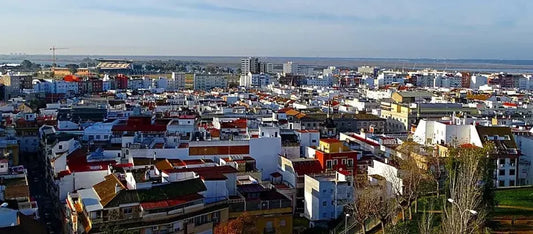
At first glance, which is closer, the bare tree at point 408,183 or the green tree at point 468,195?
the green tree at point 468,195

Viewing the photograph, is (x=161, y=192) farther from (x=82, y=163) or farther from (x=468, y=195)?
(x=468, y=195)

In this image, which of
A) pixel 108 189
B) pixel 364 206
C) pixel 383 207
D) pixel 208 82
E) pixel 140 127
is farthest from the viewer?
pixel 208 82

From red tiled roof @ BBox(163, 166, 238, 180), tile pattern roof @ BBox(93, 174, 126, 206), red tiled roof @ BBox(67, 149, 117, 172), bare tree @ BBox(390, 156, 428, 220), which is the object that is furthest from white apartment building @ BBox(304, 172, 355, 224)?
red tiled roof @ BBox(67, 149, 117, 172)

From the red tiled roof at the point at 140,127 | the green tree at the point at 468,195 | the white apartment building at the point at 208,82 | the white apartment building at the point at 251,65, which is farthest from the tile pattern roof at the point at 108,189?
the white apartment building at the point at 251,65

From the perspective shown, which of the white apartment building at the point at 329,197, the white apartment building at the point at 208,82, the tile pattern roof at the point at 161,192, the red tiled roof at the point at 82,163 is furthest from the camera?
the white apartment building at the point at 208,82

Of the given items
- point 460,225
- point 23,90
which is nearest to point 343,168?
point 460,225

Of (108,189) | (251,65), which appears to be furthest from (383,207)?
(251,65)

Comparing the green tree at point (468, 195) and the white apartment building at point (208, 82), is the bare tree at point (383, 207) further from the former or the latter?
the white apartment building at point (208, 82)

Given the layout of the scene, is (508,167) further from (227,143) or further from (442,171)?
(227,143)
